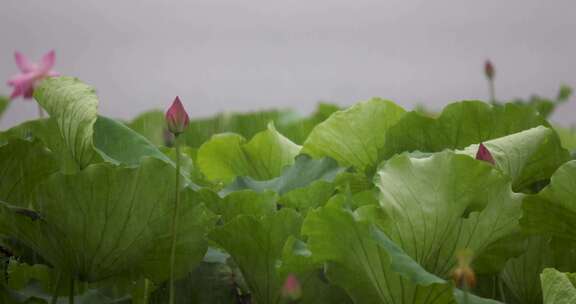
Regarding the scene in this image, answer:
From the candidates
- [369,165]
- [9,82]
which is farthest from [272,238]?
[9,82]

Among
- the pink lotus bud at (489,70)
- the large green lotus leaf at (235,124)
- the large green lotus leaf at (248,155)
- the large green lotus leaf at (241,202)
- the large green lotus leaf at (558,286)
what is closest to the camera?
the large green lotus leaf at (558,286)

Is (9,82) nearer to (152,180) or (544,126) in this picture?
(152,180)

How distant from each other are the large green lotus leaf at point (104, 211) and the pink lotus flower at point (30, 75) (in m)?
0.24

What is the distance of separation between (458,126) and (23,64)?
0.39 metres

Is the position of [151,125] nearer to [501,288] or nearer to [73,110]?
[73,110]

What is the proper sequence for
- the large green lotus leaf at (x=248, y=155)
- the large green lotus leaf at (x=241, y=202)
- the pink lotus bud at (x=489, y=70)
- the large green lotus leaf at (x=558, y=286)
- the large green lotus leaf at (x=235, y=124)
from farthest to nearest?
the large green lotus leaf at (x=235, y=124) → the pink lotus bud at (x=489, y=70) → the large green lotus leaf at (x=248, y=155) → the large green lotus leaf at (x=241, y=202) → the large green lotus leaf at (x=558, y=286)

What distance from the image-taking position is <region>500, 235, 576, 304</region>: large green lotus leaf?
0.52m

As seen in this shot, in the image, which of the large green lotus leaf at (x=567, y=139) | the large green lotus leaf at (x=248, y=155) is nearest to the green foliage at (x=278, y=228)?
the large green lotus leaf at (x=248, y=155)

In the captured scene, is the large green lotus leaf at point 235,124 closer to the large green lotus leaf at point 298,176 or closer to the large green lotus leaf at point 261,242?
the large green lotus leaf at point 298,176

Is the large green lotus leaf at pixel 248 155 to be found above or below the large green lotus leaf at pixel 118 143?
below

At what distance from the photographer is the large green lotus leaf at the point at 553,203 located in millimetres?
488

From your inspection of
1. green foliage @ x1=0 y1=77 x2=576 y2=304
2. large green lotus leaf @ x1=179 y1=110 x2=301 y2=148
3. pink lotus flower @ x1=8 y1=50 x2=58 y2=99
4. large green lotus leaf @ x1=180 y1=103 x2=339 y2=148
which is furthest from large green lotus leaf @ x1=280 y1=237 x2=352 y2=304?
large green lotus leaf @ x1=179 y1=110 x2=301 y2=148

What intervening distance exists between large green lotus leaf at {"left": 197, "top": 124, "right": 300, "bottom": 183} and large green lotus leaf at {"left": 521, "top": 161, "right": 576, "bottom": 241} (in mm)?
266

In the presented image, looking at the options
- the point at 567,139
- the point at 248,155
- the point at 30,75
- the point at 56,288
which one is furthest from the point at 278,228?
the point at 567,139
